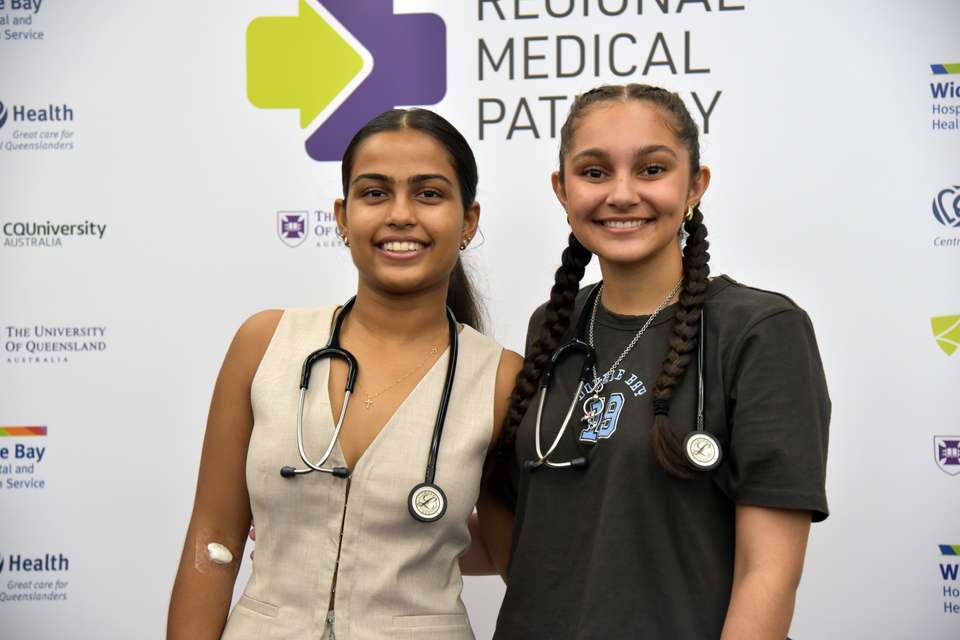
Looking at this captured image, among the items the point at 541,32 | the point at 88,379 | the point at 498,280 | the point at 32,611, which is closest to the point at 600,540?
the point at 498,280

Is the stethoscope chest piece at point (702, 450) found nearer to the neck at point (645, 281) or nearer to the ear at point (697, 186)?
the neck at point (645, 281)

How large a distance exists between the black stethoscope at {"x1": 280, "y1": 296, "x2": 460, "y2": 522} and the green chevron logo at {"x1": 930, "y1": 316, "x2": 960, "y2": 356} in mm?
1397

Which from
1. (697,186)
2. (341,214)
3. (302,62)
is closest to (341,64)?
(302,62)

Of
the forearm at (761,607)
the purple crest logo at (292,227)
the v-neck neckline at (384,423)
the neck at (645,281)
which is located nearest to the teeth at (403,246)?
the v-neck neckline at (384,423)

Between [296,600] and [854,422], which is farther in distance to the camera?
[854,422]

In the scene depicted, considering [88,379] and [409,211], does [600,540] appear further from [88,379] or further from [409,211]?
[88,379]

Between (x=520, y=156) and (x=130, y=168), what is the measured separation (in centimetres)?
110

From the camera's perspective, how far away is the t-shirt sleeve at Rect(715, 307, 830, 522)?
4.10ft

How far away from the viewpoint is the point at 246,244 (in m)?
2.57

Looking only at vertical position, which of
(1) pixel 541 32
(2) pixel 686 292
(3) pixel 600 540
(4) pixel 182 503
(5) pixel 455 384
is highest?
(1) pixel 541 32

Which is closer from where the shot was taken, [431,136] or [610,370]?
[610,370]

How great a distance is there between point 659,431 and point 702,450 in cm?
7

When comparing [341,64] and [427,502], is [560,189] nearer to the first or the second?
[427,502]

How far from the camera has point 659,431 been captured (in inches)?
51.6
